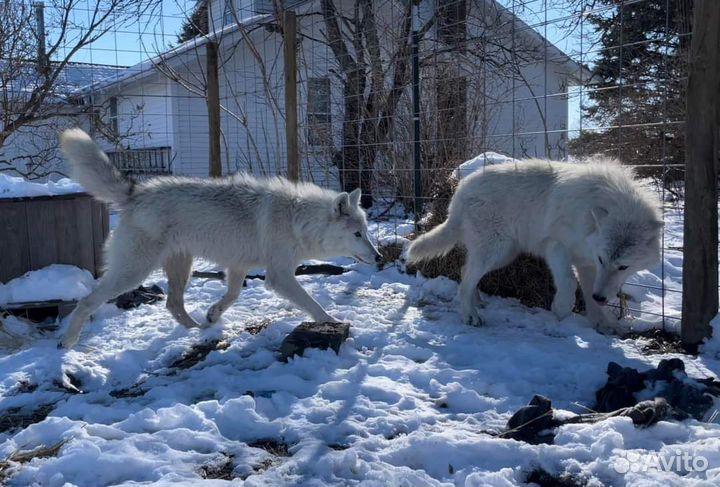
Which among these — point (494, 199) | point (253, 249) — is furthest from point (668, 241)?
point (253, 249)

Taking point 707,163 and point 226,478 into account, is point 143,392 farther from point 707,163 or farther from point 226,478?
point 707,163

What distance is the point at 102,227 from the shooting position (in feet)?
21.5

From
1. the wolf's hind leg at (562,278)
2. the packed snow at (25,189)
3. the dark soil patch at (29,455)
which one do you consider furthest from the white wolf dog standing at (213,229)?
the dark soil patch at (29,455)

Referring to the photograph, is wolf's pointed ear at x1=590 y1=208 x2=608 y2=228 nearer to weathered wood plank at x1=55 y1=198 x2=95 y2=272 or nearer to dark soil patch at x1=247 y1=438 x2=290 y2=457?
dark soil patch at x1=247 y1=438 x2=290 y2=457

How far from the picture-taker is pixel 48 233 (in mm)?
6055

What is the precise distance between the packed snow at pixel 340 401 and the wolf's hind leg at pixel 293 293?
22cm

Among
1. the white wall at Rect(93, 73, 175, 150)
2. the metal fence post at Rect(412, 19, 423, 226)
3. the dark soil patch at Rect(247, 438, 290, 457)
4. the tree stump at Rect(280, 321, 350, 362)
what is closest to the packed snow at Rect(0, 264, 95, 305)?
the tree stump at Rect(280, 321, 350, 362)

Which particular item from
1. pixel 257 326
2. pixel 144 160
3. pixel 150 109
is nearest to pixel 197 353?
pixel 257 326

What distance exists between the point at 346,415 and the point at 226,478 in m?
0.84

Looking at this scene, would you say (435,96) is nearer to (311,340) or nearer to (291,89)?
(291,89)

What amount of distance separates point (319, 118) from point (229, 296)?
7144 millimetres

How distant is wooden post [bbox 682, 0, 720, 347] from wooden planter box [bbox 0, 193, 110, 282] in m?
5.45

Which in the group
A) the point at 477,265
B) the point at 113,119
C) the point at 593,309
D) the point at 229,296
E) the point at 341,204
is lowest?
the point at 593,309

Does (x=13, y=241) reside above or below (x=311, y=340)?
above
